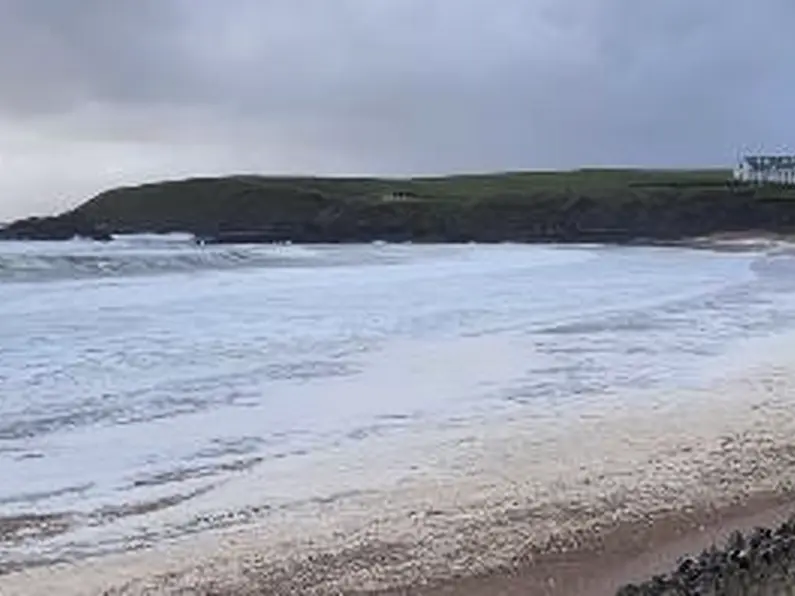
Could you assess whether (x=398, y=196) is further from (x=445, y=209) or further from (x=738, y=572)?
(x=738, y=572)

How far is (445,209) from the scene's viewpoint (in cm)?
12838

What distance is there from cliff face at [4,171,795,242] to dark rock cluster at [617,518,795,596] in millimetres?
93381

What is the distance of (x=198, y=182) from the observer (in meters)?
167

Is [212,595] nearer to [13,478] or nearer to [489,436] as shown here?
[13,478]

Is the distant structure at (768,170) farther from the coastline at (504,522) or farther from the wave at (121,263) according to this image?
the coastline at (504,522)

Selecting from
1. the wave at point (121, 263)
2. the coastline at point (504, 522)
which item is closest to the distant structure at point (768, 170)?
the wave at point (121, 263)

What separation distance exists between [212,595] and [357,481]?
3474 millimetres

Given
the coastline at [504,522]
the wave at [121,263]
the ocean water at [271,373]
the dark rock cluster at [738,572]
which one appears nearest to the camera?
the dark rock cluster at [738,572]

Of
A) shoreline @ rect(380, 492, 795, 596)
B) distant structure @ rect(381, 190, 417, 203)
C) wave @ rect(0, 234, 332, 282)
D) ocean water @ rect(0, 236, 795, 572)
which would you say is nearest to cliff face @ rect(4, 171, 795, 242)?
distant structure @ rect(381, 190, 417, 203)

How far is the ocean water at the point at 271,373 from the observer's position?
12070mm

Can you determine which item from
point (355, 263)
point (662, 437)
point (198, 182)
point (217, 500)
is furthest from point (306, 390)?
point (198, 182)

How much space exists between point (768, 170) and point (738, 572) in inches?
5240

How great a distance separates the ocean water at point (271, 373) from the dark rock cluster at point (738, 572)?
3.67 m

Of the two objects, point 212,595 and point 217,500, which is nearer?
point 212,595
